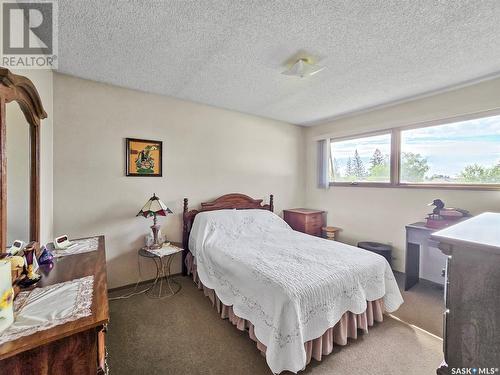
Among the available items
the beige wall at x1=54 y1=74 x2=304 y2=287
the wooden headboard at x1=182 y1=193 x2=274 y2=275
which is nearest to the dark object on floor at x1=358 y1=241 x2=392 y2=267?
the wooden headboard at x1=182 y1=193 x2=274 y2=275

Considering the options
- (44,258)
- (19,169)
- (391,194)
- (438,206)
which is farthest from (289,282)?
(391,194)

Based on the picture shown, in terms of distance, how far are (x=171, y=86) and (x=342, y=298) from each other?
2.87 metres

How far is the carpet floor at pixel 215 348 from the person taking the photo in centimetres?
161

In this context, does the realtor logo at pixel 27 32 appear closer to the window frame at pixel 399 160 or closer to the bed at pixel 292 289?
the bed at pixel 292 289

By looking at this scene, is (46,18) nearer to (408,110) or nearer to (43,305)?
(43,305)

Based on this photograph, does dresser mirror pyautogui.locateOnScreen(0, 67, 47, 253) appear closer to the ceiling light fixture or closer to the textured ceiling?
A: the textured ceiling

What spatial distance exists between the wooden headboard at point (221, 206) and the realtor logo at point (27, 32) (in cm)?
201

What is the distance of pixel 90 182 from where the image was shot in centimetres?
254

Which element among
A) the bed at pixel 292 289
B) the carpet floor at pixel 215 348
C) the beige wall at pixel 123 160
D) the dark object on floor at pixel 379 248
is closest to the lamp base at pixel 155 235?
the beige wall at pixel 123 160

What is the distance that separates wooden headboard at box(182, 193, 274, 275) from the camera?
3.10 m

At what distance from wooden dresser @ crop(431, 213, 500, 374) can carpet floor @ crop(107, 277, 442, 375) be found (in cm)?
96

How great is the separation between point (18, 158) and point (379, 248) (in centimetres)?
390

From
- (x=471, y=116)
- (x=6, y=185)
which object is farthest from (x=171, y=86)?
(x=471, y=116)

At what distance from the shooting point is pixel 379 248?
3184mm
